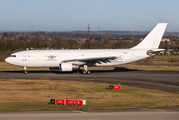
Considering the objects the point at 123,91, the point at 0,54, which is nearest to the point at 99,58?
the point at 123,91

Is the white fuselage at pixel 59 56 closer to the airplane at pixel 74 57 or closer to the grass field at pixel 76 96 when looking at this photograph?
the airplane at pixel 74 57

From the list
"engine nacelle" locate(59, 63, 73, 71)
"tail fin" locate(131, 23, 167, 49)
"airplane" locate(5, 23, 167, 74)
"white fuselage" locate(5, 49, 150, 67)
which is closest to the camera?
"engine nacelle" locate(59, 63, 73, 71)

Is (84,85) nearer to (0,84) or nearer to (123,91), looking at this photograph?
(123,91)

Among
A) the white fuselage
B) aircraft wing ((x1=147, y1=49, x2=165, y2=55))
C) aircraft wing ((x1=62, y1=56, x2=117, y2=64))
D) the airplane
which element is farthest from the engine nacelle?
aircraft wing ((x1=147, y1=49, x2=165, y2=55))

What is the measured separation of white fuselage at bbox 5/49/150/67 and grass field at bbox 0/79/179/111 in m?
9.08

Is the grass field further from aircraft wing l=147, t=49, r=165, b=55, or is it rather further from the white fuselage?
aircraft wing l=147, t=49, r=165, b=55

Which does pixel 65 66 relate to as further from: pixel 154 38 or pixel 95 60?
pixel 154 38

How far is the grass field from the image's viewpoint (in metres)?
20.6

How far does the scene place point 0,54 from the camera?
79.9m

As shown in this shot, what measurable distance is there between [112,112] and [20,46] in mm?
96219

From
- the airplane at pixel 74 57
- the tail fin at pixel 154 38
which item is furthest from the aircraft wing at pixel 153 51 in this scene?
the tail fin at pixel 154 38

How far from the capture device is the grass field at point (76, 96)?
20.6 meters

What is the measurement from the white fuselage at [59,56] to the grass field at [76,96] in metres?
9.08

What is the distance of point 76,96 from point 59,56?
60.5ft
